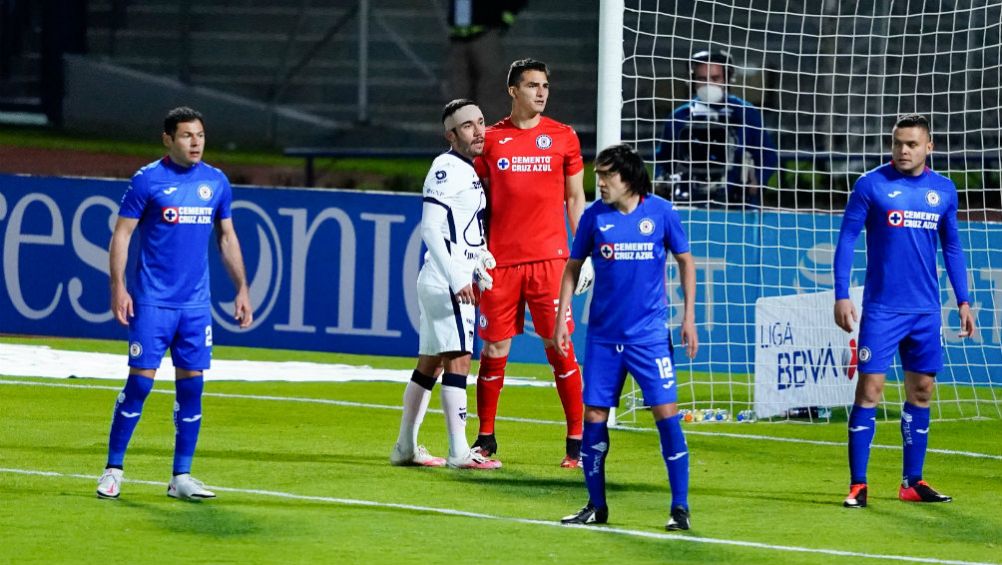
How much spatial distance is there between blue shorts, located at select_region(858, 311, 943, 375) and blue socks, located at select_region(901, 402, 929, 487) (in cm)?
24

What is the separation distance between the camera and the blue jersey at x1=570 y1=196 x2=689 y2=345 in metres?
8.03

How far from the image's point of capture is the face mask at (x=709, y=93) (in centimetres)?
1374

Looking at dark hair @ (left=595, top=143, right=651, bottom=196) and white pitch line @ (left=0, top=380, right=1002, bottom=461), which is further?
white pitch line @ (left=0, top=380, right=1002, bottom=461)

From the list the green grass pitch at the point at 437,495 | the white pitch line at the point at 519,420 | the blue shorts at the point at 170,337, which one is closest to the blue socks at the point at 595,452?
the green grass pitch at the point at 437,495

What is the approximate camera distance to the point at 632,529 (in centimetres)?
815

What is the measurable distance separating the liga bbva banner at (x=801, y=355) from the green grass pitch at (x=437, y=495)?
36 cm

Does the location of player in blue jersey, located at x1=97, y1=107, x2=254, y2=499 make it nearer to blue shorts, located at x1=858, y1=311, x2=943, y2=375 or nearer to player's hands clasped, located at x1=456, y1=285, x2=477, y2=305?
player's hands clasped, located at x1=456, y1=285, x2=477, y2=305

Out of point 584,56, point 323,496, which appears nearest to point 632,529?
point 323,496

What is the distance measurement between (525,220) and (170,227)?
240cm

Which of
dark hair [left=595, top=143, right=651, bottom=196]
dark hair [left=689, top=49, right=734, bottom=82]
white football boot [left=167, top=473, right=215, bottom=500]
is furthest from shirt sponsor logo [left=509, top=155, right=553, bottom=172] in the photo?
dark hair [left=689, top=49, right=734, bottom=82]

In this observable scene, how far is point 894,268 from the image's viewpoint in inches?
353

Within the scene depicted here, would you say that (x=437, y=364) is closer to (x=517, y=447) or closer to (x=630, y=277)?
(x=517, y=447)

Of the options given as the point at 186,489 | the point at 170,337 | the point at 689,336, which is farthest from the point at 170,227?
the point at 689,336

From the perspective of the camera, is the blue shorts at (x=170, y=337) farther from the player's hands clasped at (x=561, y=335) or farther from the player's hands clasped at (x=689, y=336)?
the player's hands clasped at (x=689, y=336)
